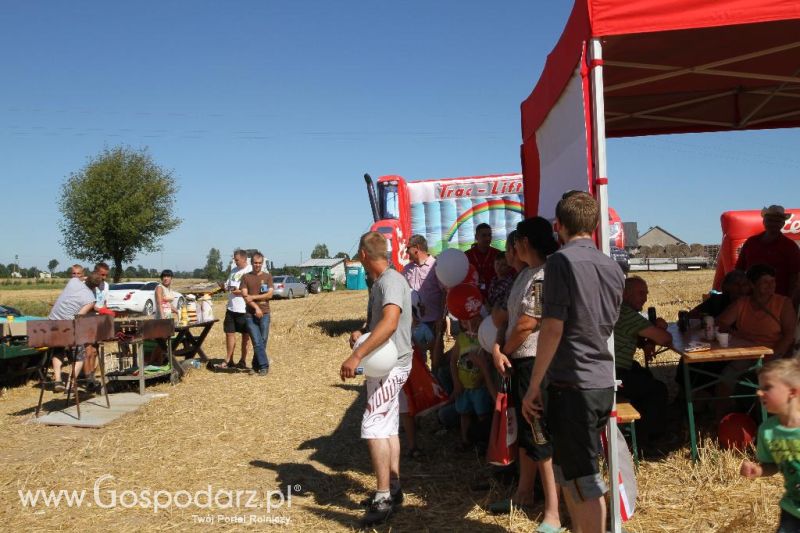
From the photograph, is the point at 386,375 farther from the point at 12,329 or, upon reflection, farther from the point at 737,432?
the point at 12,329

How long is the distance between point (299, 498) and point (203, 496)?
2.35ft

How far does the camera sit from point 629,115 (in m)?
6.96

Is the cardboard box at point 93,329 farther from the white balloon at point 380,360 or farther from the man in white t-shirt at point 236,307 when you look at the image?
the white balloon at point 380,360

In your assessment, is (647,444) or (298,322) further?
(298,322)

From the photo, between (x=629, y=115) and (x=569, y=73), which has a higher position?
(x=629, y=115)

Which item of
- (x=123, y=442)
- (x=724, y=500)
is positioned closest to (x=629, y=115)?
(x=724, y=500)

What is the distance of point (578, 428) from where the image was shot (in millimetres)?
2758

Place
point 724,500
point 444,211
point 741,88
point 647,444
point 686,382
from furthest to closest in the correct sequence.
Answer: point 444,211 < point 741,88 < point 647,444 < point 686,382 < point 724,500

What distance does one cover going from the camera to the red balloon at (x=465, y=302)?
469cm

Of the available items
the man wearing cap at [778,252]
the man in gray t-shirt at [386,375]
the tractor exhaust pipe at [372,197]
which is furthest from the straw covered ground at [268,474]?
the tractor exhaust pipe at [372,197]

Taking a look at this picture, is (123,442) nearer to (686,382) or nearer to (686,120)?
(686,382)

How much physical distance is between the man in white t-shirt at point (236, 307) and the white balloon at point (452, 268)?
198 inches

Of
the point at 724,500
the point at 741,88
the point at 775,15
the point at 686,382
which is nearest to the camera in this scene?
the point at 775,15

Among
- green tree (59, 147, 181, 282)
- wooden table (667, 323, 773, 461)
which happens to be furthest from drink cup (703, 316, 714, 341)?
green tree (59, 147, 181, 282)
